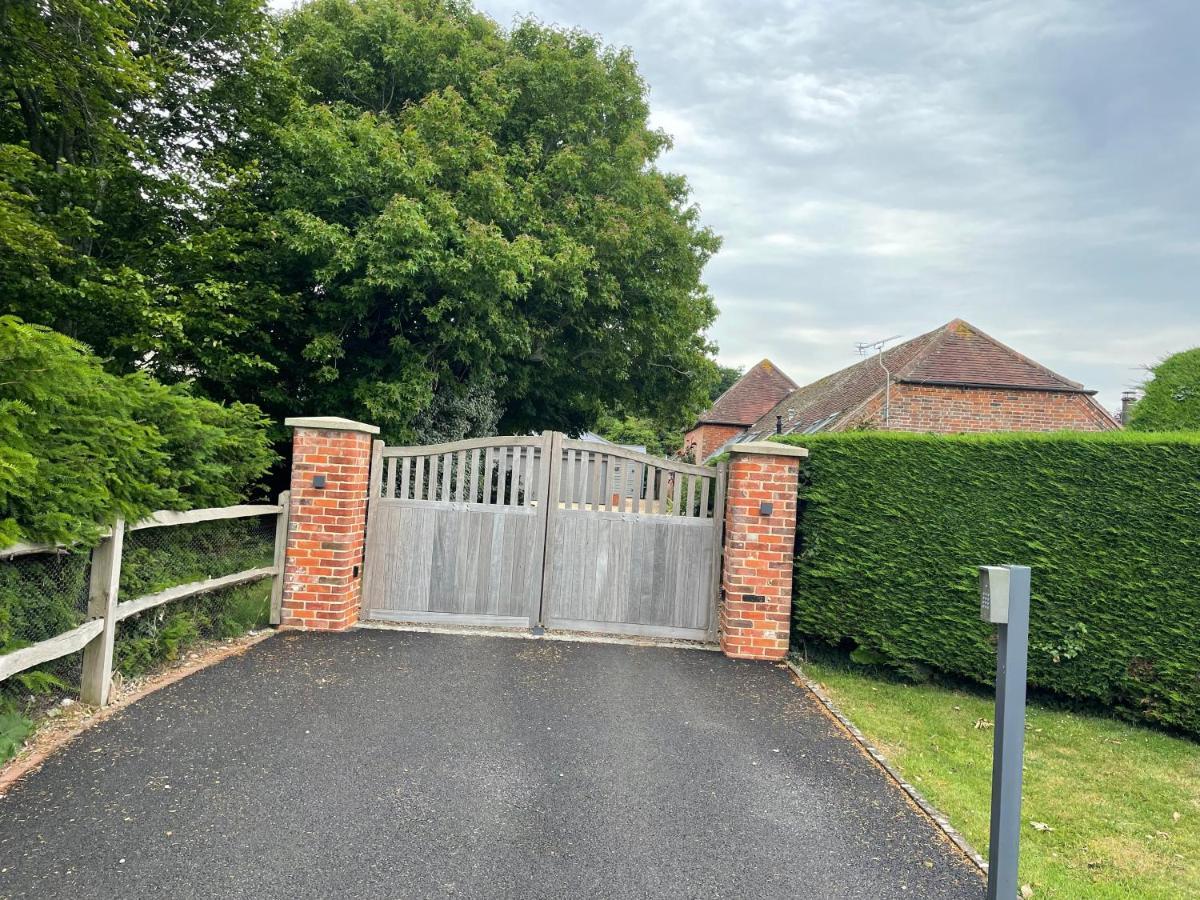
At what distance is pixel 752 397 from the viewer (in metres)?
33.6

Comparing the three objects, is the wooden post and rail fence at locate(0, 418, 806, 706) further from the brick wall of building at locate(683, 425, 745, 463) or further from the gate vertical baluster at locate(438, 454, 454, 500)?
the brick wall of building at locate(683, 425, 745, 463)

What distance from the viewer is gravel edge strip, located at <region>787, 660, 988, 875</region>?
2.98m

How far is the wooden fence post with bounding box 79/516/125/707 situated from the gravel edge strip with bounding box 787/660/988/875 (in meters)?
4.37

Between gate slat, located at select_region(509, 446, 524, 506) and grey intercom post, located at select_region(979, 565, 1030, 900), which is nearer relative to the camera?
grey intercom post, located at select_region(979, 565, 1030, 900)

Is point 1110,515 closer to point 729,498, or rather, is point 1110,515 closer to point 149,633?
point 729,498

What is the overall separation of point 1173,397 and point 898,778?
6.78 metres

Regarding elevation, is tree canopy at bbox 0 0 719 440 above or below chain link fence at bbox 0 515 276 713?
above

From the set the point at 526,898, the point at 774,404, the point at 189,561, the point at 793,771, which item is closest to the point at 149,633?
the point at 189,561

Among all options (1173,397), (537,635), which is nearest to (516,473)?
(537,635)

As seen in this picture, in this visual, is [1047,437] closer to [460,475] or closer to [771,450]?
[771,450]

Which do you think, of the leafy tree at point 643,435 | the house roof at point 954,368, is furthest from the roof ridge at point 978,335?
the leafy tree at point 643,435

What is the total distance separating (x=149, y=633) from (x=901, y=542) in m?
5.56

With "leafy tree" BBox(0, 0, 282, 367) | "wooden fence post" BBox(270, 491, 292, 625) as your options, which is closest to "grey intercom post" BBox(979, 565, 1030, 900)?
"wooden fence post" BBox(270, 491, 292, 625)

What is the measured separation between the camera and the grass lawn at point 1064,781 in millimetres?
3123
